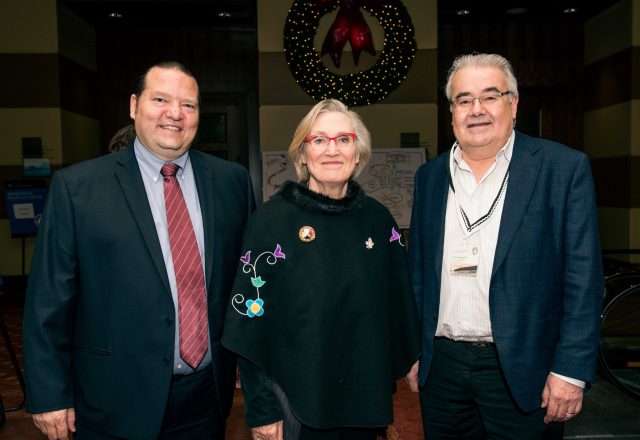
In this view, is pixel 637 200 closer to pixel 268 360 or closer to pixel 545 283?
pixel 545 283

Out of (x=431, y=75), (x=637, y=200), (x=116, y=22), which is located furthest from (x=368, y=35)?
(x=637, y=200)

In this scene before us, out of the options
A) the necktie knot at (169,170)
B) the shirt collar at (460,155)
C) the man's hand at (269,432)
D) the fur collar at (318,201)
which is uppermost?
the shirt collar at (460,155)

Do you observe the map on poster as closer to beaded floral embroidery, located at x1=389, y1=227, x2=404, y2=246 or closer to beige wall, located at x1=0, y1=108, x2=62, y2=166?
beige wall, located at x1=0, y1=108, x2=62, y2=166

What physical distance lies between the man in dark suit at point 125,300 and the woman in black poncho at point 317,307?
0.54 feet

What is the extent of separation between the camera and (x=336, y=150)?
1624 millimetres

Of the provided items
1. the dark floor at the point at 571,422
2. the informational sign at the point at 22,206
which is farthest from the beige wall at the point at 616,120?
the informational sign at the point at 22,206

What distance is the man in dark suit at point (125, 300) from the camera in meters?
1.52

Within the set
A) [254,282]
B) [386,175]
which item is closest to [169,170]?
[254,282]

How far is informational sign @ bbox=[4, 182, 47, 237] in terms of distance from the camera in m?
6.08

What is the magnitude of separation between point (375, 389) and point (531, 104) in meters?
6.72

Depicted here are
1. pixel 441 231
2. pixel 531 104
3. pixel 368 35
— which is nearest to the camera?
pixel 441 231

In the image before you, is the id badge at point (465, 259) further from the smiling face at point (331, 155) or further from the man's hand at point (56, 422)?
the man's hand at point (56, 422)

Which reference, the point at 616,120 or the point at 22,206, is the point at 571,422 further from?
the point at 22,206

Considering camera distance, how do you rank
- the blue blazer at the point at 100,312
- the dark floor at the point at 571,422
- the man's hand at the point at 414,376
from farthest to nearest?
the dark floor at the point at 571,422 < the man's hand at the point at 414,376 < the blue blazer at the point at 100,312
